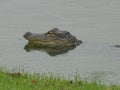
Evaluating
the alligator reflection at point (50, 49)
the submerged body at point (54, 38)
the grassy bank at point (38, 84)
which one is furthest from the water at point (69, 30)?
the grassy bank at point (38, 84)

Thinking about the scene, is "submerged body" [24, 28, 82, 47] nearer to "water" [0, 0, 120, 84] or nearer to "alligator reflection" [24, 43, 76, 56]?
"alligator reflection" [24, 43, 76, 56]

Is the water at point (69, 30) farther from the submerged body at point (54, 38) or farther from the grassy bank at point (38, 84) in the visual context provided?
the grassy bank at point (38, 84)

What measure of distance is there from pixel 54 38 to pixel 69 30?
82.9 inches

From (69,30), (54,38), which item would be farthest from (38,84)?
(69,30)

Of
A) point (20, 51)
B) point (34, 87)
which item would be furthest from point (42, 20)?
point (34, 87)

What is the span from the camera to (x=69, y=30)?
66.7 feet

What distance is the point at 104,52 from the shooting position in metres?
16.8

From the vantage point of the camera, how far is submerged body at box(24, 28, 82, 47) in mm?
18125

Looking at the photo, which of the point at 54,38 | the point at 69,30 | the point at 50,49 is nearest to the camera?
the point at 50,49

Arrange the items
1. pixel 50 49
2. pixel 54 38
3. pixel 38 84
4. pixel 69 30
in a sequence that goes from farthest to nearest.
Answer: pixel 69 30 < pixel 54 38 < pixel 50 49 < pixel 38 84

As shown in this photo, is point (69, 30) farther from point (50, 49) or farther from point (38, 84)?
point (38, 84)

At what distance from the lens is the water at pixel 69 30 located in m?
14.5

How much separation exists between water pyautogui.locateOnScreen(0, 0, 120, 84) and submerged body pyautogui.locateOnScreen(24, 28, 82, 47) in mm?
336

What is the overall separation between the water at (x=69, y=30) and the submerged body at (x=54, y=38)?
0.34m
